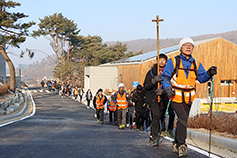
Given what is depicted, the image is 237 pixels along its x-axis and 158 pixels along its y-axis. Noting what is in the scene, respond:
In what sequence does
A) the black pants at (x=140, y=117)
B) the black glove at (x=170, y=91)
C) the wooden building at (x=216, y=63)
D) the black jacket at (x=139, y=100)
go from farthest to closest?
the wooden building at (x=216, y=63)
the black pants at (x=140, y=117)
the black jacket at (x=139, y=100)
the black glove at (x=170, y=91)

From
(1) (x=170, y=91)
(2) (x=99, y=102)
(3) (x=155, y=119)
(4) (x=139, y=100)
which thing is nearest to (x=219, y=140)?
(3) (x=155, y=119)

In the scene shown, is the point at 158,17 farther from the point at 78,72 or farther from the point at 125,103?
the point at 78,72

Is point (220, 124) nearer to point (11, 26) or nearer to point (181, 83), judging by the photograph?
point (181, 83)

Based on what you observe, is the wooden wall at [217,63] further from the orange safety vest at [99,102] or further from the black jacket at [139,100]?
the black jacket at [139,100]

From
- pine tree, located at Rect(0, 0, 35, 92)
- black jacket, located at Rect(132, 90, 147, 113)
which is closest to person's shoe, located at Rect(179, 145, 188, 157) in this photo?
black jacket, located at Rect(132, 90, 147, 113)

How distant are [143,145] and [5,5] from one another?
2557 cm

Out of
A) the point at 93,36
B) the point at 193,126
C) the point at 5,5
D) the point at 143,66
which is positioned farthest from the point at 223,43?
the point at 93,36

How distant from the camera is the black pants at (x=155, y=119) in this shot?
16.0ft

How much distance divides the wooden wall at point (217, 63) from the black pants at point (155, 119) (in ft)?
85.8

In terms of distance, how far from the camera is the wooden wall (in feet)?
105

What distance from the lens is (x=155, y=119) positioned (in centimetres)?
497

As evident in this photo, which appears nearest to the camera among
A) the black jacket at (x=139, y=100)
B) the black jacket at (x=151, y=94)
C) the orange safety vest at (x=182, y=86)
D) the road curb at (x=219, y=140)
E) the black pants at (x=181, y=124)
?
the black pants at (x=181, y=124)

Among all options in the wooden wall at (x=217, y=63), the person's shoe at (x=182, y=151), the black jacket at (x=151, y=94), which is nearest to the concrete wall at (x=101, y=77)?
the wooden wall at (x=217, y=63)

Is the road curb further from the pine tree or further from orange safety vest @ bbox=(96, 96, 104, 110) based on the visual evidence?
the pine tree
